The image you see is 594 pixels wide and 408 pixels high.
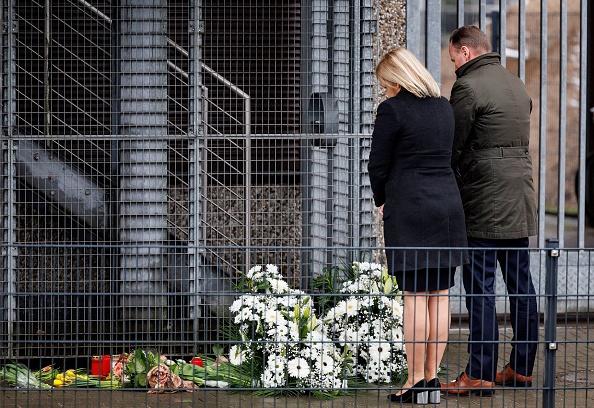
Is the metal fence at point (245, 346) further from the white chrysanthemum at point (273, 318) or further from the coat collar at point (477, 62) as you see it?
the coat collar at point (477, 62)

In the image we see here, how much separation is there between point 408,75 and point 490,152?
755 millimetres

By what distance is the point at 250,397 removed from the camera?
5629 millimetres

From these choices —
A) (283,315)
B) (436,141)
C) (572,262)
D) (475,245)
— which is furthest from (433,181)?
(572,262)

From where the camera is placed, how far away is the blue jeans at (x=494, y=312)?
17.3 ft

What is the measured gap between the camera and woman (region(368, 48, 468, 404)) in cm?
524

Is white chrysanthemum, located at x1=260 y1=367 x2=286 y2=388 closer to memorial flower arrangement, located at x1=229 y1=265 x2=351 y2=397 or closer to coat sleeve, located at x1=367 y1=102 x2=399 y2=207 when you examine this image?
memorial flower arrangement, located at x1=229 y1=265 x2=351 y2=397

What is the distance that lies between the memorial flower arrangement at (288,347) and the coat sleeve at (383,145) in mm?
722

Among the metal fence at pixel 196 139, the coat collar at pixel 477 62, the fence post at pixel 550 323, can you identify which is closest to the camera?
the fence post at pixel 550 323

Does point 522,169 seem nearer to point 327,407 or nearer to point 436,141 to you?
point 436,141

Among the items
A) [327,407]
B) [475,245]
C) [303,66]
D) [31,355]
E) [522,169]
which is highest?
[303,66]

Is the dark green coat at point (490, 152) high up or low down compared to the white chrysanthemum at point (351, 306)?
up

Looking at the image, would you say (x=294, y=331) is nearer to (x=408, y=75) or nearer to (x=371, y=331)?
(x=371, y=331)

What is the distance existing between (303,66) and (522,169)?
5.89ft

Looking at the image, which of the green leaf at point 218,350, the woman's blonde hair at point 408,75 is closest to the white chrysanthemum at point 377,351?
the green leaf at point 218,350
